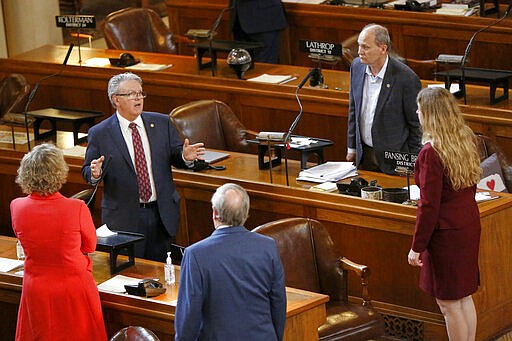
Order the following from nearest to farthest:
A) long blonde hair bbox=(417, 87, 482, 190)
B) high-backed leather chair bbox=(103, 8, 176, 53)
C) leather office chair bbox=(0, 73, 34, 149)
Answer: long blonde hair bbox=(417, 87, 482, 190)
leather office chair bbox=(0, 73, 34, 149)
high-backed leather chair bbox=(103, 8, 176, 53)

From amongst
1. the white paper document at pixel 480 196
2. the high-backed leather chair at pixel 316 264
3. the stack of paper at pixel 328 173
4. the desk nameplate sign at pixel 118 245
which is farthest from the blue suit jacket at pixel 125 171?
the white paper document at pixel 480 196

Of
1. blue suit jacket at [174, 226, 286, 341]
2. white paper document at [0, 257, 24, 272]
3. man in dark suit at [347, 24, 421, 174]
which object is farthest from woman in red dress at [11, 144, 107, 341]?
man in dark suit at [347, 24, 421, 174]

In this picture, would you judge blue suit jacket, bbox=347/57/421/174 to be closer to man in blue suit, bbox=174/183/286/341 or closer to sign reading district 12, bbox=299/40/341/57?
sign reading district 12, bbox=299/40/341/57

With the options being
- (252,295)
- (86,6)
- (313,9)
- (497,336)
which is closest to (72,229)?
(252,295)

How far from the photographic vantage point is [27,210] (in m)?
5.44

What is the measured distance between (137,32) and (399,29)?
2311mm

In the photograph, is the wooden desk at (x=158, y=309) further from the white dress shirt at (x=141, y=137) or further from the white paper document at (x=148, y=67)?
the white paper document at (x=148, y=67)

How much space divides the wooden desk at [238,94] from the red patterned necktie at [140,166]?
228cm

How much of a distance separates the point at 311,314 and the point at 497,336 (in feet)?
5.39

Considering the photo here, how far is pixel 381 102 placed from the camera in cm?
720

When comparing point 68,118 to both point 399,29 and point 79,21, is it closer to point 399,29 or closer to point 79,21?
point 79,21

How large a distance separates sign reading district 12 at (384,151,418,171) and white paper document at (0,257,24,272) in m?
2.13

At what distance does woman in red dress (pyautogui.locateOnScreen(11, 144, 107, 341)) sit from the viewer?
5410mm

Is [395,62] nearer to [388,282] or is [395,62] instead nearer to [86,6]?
[388,282]
